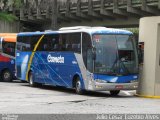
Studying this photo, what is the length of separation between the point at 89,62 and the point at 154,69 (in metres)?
2.99

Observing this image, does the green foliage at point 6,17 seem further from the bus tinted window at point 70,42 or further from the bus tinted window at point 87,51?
the bus tinted window at point 87,51

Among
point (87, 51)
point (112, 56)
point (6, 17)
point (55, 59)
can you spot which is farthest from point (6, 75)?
point (6, 17)

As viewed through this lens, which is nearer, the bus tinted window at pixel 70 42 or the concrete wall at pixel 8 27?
the bus tinted window at pixel 70 42

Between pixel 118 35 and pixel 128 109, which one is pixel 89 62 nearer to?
pixel 118 35

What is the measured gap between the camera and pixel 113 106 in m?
17.2

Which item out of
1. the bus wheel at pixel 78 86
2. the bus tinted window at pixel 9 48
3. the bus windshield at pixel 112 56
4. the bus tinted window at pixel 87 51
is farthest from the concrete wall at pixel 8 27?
the bus windshield at pixel 112 56

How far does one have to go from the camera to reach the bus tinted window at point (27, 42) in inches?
1089

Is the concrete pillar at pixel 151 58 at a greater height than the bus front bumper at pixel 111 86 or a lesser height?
greater

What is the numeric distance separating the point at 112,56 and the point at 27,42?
8074mm

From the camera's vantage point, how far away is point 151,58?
2267 centimetres

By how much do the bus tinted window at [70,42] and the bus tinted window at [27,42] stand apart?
2973 millimetres

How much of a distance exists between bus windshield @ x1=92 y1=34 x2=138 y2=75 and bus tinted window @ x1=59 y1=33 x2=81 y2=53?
1210mm

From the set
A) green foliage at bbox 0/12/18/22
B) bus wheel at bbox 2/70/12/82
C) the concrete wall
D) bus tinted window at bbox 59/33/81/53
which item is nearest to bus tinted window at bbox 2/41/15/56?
bus wheel at bbox 2/70/12/82

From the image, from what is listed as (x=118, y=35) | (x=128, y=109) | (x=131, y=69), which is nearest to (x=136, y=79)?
(x=131, y=69)
